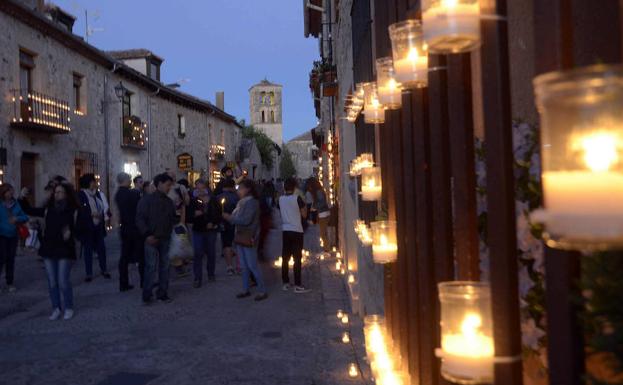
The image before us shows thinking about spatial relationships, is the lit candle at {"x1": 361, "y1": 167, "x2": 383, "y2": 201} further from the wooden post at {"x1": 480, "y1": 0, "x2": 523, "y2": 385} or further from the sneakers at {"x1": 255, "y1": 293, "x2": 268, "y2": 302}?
the sneakers at {"x1": 255, "y1": 293, "x2": 268, "y2": 302}

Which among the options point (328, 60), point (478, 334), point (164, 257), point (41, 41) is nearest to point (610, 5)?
point (478, 334)

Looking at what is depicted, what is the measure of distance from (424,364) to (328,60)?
11.5 metres

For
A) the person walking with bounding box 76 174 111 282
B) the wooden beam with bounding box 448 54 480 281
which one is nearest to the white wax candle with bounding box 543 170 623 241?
the wooden beam with bounding box 448 54 480 281

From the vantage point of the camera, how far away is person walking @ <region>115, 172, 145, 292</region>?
9.51 metres

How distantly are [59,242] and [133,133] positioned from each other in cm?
1881

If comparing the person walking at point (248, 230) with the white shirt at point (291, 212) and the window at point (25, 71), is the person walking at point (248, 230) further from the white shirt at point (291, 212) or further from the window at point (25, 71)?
the window at point (25, 71)

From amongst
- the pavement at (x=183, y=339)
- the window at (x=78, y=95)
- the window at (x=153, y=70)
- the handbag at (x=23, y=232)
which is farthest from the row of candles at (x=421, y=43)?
the window at (x=153, y=70)

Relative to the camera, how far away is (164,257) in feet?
28.5

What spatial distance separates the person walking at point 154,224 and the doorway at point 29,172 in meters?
11.1

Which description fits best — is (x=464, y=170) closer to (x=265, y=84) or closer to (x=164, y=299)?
(x=164, y=299)

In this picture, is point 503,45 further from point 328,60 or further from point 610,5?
point 328,60

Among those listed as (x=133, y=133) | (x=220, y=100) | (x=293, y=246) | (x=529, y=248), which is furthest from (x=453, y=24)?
(x=220, y=100)

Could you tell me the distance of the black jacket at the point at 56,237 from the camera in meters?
7.39

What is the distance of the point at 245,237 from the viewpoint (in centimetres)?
870
